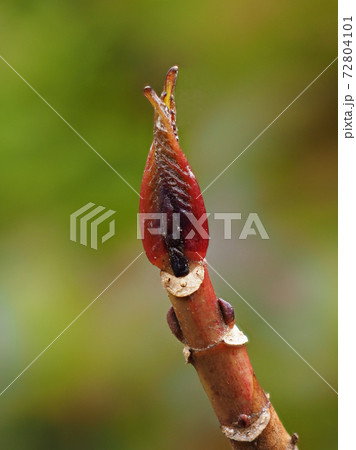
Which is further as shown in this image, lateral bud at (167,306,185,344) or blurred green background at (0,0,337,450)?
blurred green background at (0,0,337,450)

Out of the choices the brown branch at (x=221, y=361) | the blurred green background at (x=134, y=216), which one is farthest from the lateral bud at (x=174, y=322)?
the blurred green background at (x=134, y=216)

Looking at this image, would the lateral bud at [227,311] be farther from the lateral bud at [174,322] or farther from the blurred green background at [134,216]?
the blurred green background at [134,216]

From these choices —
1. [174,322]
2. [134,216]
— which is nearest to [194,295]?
[174,322]

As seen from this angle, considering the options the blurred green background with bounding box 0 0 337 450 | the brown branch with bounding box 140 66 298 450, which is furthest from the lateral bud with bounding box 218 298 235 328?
the blurred green background with bounding box 0 0 337 450

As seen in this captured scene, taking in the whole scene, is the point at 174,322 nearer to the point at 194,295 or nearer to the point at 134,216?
the point at 194,295

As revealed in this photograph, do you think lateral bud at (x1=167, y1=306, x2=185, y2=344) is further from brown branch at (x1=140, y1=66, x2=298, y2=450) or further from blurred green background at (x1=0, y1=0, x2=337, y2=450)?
blurred green background at (x1=0, y1=0, x2=337, y2=450)

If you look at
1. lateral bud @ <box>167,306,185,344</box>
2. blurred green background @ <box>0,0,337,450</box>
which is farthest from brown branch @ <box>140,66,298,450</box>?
blurred green background @ <box>0,0,337,450</box>

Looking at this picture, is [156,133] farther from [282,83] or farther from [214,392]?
[282,83]

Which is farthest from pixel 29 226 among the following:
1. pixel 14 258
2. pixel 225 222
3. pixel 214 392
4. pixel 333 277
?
pixel 214 392
